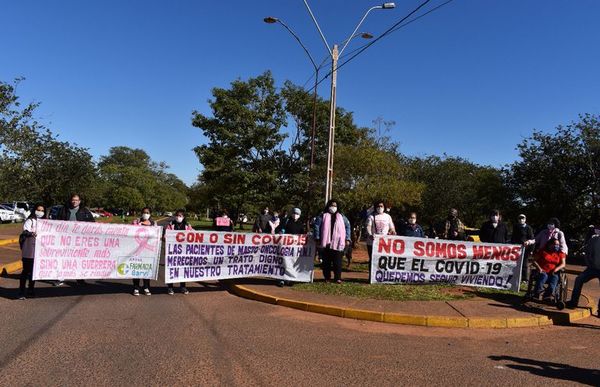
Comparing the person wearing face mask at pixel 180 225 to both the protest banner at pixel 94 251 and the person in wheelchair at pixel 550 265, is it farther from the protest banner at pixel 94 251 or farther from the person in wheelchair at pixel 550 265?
the person in wheelchair at pixel 550 265

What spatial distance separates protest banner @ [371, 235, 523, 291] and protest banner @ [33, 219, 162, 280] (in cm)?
480

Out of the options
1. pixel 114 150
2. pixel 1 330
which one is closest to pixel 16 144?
pixel 1 330

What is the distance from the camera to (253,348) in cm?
614

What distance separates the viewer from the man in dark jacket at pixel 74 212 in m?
10.6

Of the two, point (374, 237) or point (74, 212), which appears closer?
point (74, 212)

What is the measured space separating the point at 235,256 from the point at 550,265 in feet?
20.3

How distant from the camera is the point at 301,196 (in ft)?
101

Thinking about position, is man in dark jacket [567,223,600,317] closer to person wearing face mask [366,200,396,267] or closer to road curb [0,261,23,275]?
person wearing face mask [366,200,396,267]

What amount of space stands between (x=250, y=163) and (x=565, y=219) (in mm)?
19008

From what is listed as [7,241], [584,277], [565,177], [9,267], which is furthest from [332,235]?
[565,177]

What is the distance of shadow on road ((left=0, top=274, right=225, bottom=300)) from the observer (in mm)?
9453

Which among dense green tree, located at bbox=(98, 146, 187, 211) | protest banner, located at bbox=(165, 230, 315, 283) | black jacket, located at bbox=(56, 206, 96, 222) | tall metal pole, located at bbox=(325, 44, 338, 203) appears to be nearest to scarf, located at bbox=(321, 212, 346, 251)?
protest banner, located at bbox=(165, 230, 315, 283)

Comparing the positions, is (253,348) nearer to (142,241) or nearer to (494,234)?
(142,241)

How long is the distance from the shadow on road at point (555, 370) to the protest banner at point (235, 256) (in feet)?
17.8
